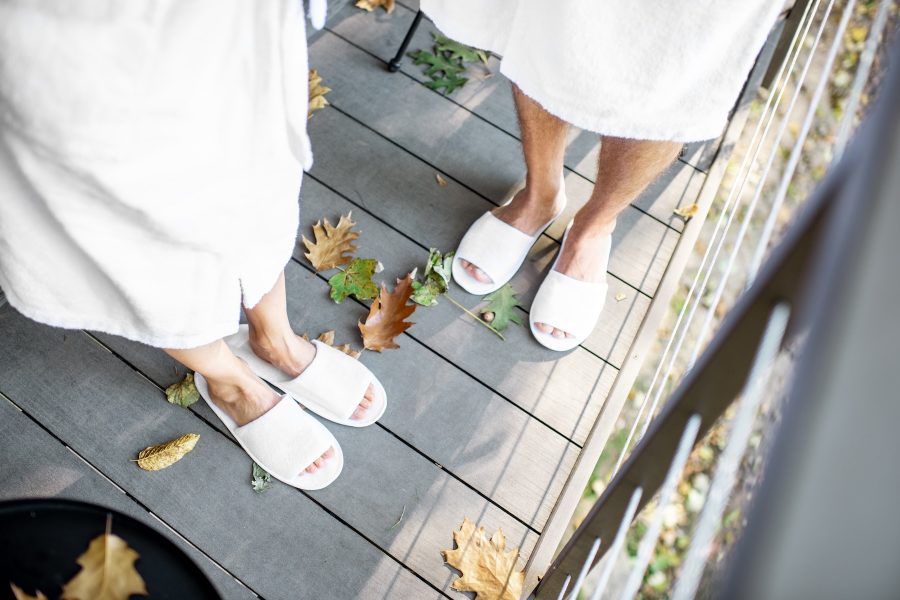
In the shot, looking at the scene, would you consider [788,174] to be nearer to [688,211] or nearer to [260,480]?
[688,211]

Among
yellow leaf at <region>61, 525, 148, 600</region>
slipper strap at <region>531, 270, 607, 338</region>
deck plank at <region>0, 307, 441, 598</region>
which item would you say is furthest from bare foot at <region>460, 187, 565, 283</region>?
yellow leaf at <region>61, 525, 148, 600</region>

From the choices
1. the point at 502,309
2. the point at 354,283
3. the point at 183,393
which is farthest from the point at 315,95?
the point at 183,393

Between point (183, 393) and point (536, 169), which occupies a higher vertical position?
point (536, 169)

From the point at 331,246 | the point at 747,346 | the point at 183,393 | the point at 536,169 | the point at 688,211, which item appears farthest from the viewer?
the point at 688,211

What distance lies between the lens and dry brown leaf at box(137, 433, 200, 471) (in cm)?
162

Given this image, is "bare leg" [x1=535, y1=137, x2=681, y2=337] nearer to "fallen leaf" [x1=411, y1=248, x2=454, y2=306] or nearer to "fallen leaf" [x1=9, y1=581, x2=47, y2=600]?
"fallen leaf" [x1=411, y1=248, x2=454, y2=306]

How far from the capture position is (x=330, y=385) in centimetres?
169

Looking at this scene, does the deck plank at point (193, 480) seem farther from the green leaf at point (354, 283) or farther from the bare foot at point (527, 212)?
the bare foot at point (527, 212)

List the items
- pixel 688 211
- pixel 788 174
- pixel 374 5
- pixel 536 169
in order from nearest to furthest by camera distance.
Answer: pixel 788 174
pixel 536 169
pixel 688 211
pixel 374 5

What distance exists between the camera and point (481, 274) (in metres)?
1.90

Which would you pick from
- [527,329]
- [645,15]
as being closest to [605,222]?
[527,329]

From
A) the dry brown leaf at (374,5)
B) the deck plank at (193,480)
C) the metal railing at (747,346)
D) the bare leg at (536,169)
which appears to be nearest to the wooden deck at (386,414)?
the deck plank at (193,480)

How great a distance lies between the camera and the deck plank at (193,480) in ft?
5.18

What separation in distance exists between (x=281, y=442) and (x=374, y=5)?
5.17 ft
